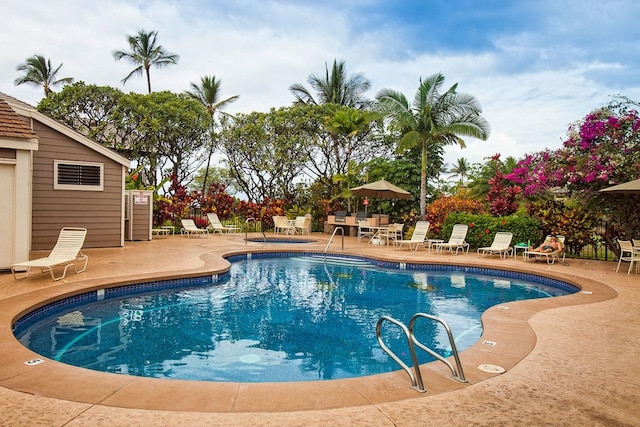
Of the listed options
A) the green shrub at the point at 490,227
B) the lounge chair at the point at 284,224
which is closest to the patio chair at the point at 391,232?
the green shrub at the point at 490,227

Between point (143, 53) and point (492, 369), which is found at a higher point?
point (143, 53)

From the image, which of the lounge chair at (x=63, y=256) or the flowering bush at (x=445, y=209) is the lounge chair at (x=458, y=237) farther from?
the lounge chair at (x=63, y=256)

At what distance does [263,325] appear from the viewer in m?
6.13

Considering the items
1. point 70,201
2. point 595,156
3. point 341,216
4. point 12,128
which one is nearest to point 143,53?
point 341,216

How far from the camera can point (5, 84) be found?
30.0 metres

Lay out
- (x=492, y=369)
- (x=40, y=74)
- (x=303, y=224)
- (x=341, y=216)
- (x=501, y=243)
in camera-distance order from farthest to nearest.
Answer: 1. (x=40, y=74)
2. (x=303, y=224)
3. (x=341, y=216)
4. (x=501, y=243)
5. (x=492, y=369)

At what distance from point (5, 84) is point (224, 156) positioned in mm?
19702

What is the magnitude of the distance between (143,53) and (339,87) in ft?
41.5

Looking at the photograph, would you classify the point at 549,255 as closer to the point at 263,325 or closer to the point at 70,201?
the point at 263,325

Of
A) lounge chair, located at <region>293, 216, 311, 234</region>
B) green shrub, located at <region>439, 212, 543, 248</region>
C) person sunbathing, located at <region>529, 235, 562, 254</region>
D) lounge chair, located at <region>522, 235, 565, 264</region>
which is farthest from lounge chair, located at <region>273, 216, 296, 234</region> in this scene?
person sunbathing, located at <region>529, 235, 562, 254</region>

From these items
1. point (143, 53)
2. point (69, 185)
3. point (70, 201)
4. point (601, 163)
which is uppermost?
point (143, 53)

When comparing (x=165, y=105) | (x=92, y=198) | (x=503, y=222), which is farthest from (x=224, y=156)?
(x=503, y=222)

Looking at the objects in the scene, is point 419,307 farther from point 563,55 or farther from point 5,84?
point 5,84

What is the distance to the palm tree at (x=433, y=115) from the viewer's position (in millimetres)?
15578
